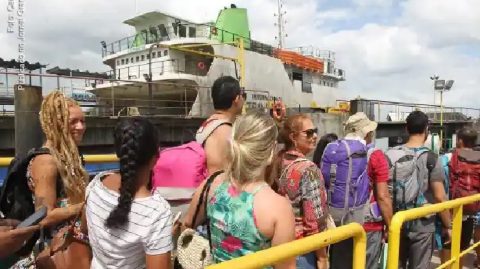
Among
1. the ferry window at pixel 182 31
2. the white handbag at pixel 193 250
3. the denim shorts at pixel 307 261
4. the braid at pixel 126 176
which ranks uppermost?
the ferry window at pixel 182 31

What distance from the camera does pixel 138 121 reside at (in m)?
1.82

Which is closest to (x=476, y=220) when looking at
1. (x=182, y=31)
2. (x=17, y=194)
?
(x=17, y=194)

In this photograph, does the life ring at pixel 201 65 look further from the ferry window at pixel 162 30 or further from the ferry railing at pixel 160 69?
the ferry window at pixel 162 30

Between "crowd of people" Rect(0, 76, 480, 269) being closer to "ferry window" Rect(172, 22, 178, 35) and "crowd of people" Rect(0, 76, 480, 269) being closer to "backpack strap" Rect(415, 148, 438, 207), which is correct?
"backpack strap" Rect(415, 148, 438, 207)

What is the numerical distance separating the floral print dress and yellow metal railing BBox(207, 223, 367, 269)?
12cm

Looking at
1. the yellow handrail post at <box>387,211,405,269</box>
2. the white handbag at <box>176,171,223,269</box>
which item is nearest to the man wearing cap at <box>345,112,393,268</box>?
the yellow handrail post at <box>387,211,405,269</box>

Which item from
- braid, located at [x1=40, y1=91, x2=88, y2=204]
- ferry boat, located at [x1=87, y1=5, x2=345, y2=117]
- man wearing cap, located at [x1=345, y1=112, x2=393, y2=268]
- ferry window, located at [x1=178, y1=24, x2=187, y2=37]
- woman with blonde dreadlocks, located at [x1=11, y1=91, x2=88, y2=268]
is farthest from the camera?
ferry window, located at [x1=178, y1=24, x2=187, y2=37]

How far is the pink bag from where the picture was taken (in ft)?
8.07

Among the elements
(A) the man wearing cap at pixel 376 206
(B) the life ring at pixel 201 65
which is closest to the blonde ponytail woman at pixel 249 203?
(A) the man wearing cap at pixel 376 206

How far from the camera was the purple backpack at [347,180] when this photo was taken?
3162 mm

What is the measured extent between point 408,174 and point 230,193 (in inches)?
86.7

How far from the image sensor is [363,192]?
3230 millimetres

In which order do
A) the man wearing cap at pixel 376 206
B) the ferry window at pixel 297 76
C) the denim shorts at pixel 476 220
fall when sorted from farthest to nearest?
the ferry window at pixel 297 76
the denim shorts at pixel 476 220
the man wearing cap at pixel 376 206

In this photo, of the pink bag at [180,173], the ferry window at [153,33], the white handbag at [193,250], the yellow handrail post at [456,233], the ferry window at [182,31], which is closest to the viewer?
the white handbag at [193,250]
